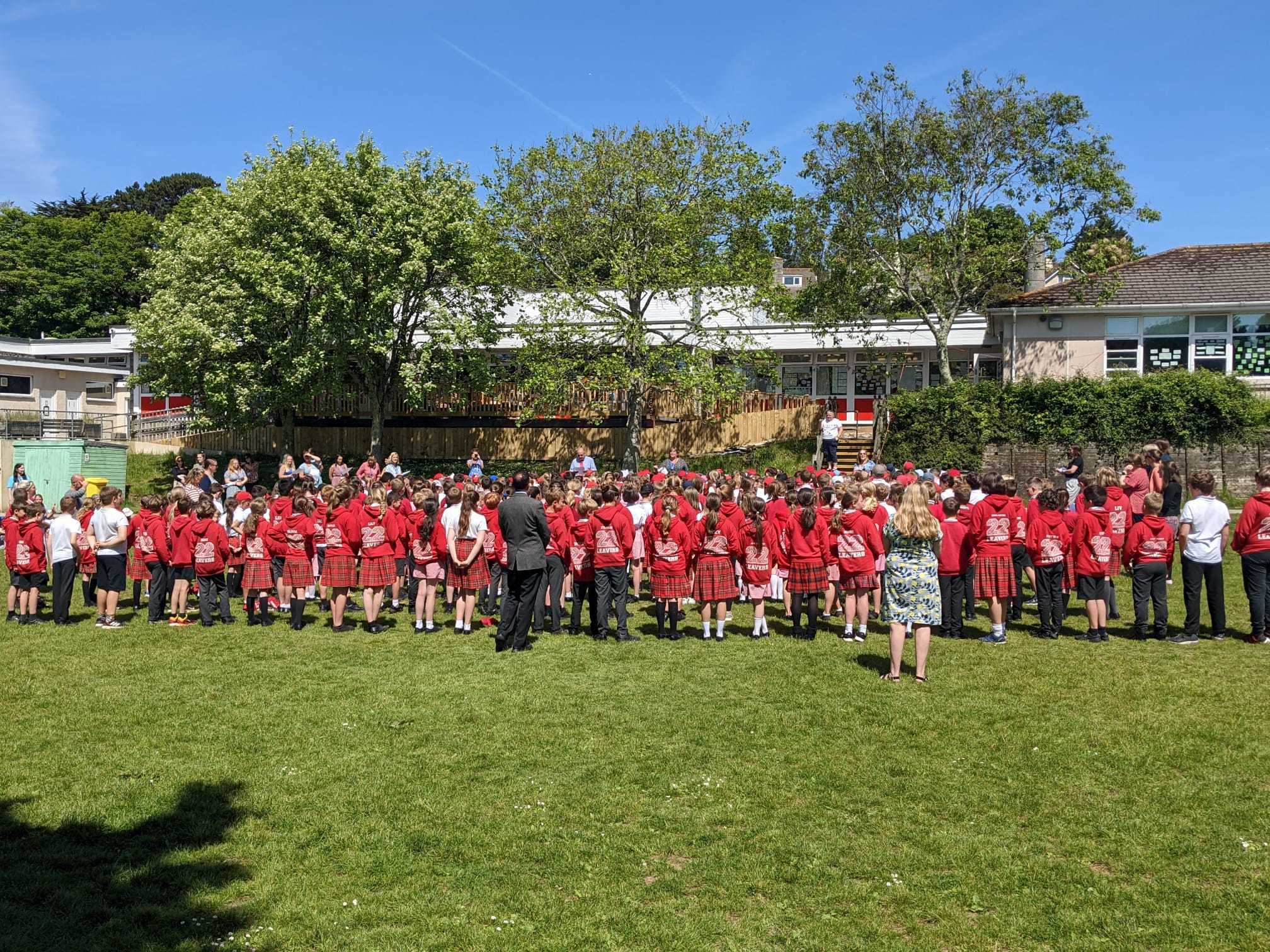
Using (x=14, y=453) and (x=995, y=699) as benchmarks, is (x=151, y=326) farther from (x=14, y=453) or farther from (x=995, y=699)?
(x=995, y=699)

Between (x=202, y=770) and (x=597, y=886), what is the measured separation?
11.2ft

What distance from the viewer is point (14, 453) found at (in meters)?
25.2

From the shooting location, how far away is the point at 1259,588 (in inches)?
426

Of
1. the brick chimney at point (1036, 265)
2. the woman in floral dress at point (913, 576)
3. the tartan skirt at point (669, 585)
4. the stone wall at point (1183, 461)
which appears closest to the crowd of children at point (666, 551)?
the tartan skirt at point (669, 585)

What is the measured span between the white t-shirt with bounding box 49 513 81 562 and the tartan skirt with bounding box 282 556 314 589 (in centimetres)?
263

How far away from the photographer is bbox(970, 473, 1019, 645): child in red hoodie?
36.4 ft

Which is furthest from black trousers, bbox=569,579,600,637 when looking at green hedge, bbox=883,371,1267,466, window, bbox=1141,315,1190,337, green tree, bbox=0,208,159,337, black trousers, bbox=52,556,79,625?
green tree, bbox=0,208,159,337

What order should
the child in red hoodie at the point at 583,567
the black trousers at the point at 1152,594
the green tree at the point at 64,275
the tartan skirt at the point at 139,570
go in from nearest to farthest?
the black trousers at the point at 1152,594, the child in red hoodie at the point at 583,567, the tartan skirt at the point at 139,570, the green tree at the point at 64,275

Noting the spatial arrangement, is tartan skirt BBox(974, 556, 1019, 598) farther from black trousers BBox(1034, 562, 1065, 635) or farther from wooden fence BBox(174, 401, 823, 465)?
wooden fence BBox(174, 401, 823, 465)

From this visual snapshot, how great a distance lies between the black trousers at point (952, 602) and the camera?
452 inches

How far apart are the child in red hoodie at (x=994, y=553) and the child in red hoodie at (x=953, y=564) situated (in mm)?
143

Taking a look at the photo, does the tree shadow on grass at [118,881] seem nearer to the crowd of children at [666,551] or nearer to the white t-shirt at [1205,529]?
the crowd of children at [666,551]

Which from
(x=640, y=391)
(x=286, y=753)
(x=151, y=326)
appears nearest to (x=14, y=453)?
(x=151, y=326)

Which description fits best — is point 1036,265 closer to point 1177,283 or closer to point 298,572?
point 1177,283
